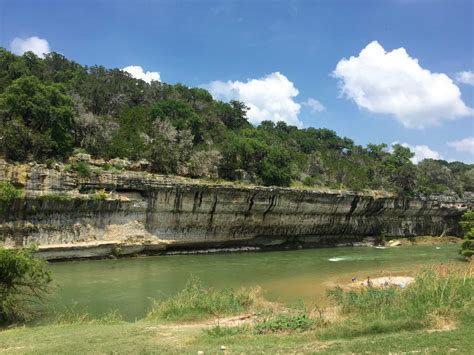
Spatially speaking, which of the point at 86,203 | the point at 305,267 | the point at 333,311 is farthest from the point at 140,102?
the point at 333,311

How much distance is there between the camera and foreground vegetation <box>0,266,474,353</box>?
750 cm

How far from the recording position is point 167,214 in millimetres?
34094

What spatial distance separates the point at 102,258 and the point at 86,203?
169 inches

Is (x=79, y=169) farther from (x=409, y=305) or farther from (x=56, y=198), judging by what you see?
(x=409, y=305)

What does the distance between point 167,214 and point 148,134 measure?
1033 centimetres

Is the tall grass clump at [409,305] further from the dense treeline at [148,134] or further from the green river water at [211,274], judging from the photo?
the dense treeline at [148,134]

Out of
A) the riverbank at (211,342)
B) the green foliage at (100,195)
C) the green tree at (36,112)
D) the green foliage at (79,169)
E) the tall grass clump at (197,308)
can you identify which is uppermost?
the green tree at (36,112)

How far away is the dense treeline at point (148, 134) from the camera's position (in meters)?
30.8

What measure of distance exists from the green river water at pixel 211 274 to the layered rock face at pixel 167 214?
2.54m

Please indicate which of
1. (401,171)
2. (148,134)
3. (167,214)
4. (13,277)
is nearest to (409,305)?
(13,277)

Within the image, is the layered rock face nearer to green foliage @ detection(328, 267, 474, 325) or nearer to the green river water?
the green river water

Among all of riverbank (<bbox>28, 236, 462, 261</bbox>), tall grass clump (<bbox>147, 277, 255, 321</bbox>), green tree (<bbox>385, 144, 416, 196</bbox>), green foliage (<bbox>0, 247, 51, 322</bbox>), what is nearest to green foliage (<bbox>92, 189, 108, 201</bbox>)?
riverbank (<bbox>28, 236, 462, 261</bbox>)

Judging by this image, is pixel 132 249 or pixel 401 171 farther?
pixel 401 171

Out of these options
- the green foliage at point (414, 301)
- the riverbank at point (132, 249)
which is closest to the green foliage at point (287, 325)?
the green foliage at point (414, 301)
